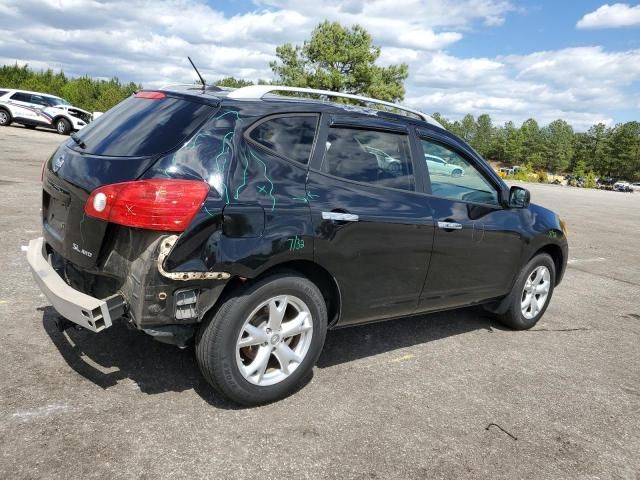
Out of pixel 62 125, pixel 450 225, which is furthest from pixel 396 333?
pixel 62 125

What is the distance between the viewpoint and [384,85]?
5809cm

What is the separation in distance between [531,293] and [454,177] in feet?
5.27

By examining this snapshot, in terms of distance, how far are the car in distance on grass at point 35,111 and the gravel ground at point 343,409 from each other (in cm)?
2389

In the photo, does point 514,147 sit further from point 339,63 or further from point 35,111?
point 35,111

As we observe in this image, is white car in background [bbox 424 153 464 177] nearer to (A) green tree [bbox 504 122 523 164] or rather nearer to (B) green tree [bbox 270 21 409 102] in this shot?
(B) green tree [bbox 270 21 409 102]

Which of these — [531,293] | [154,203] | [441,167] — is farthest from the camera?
[531,293]

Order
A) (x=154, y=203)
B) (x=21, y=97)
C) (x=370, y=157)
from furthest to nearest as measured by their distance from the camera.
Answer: (x=21, y=97) → (x=370, y=157) → (x=154, y=203)

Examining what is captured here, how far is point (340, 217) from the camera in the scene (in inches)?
134

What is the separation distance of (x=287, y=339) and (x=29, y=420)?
4.71 ft

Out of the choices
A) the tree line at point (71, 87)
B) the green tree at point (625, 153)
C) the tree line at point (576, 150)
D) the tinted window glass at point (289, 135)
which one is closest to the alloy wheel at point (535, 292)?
the tinted window glass at point (289, 135)

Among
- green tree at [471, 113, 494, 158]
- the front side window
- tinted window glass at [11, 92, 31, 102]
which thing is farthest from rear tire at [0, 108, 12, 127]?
green tree at [471, 113, 494, 158]

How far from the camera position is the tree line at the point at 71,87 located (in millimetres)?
48125

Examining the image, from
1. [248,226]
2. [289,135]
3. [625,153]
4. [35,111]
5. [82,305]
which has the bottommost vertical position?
[35,111]

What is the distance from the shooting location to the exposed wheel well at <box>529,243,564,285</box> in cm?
530
